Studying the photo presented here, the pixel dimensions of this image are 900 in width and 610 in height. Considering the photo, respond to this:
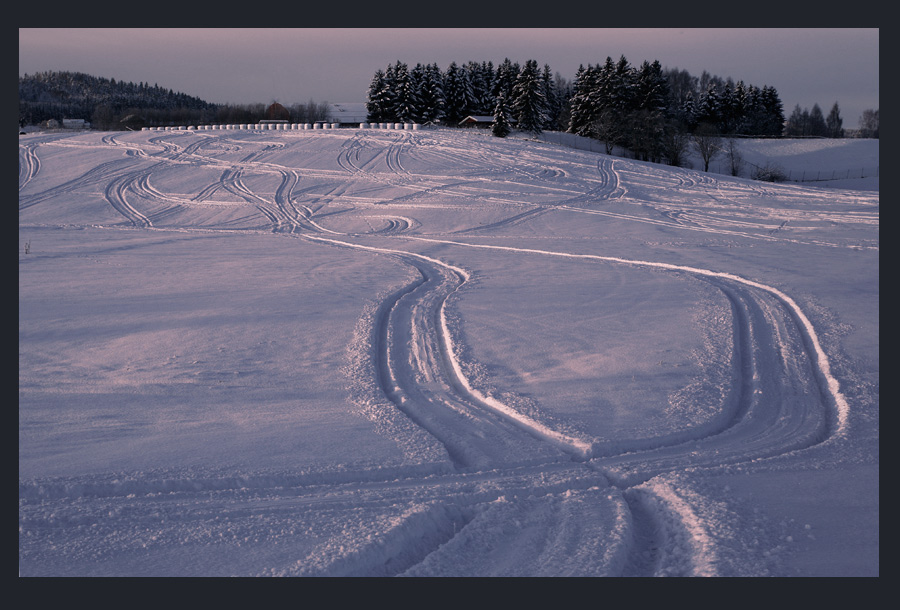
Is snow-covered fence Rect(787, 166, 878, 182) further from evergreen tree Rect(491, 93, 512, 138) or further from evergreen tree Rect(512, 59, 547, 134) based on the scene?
evergreen tree Rect(491, 93, 512, 138)

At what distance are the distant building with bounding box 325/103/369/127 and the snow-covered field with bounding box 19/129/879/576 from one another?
63478mm

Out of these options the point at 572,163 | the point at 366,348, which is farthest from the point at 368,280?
the point at 572,163

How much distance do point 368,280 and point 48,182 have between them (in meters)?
25.1

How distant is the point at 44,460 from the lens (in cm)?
520

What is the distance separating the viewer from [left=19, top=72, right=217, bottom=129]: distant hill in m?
79.6

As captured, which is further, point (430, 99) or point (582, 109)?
point (430, 99)

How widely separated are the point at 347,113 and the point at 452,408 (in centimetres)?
8357

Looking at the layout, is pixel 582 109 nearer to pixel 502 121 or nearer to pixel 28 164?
pixel 502 121

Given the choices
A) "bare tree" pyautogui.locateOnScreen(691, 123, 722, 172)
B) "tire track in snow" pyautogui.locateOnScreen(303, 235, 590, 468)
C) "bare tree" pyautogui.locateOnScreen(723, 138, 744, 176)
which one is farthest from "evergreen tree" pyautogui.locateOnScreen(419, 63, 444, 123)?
"tire track in snow" pyautogui.locateOnScreen(303, 235, 590, 468)

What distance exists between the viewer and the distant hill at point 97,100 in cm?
7956

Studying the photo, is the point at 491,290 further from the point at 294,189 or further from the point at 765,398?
the point at 294,189

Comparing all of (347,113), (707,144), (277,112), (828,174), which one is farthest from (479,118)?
(277,112)

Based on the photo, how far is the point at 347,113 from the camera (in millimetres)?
83625

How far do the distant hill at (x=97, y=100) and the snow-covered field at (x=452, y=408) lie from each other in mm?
71979
